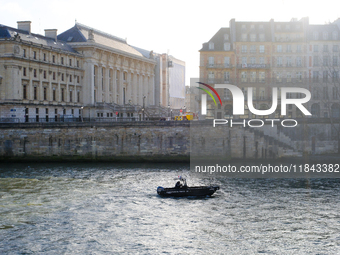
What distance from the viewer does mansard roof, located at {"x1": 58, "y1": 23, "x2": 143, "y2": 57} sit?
95.1m

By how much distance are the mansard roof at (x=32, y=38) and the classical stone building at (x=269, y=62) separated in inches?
1031

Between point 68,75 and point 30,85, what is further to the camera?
point 68,75

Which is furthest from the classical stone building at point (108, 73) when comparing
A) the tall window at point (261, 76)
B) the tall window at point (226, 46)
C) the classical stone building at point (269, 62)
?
the tall window at point (261, 76)

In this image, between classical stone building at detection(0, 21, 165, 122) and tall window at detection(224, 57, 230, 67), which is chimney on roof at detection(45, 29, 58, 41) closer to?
classical stone building at detection(0, 21, 165, 122)

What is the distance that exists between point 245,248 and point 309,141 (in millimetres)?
39767

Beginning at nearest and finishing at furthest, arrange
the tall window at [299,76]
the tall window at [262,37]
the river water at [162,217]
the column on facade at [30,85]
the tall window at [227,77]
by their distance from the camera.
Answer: the river water at [162,217] < the column on facade at [30,85] < the tall window at [227,77] < the tall window at [262,37] < the tall window at [299,76]

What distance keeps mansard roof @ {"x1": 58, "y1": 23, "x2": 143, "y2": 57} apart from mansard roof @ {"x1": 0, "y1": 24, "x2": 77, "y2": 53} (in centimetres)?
384

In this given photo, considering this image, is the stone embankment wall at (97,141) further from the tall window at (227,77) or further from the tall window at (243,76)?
the tall window at (243,76)

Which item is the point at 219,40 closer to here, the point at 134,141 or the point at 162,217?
the point at 134,141

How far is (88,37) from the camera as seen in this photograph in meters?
96.8

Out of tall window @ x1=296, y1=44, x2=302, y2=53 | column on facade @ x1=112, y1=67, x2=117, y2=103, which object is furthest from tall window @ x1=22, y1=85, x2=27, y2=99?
tall window @ x1=296, y1=44, x2=302, y2=53

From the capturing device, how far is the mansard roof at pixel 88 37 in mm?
95062

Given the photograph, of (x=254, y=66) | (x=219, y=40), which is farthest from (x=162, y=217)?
(x=219, y=40)

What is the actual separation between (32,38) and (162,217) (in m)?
55.6
